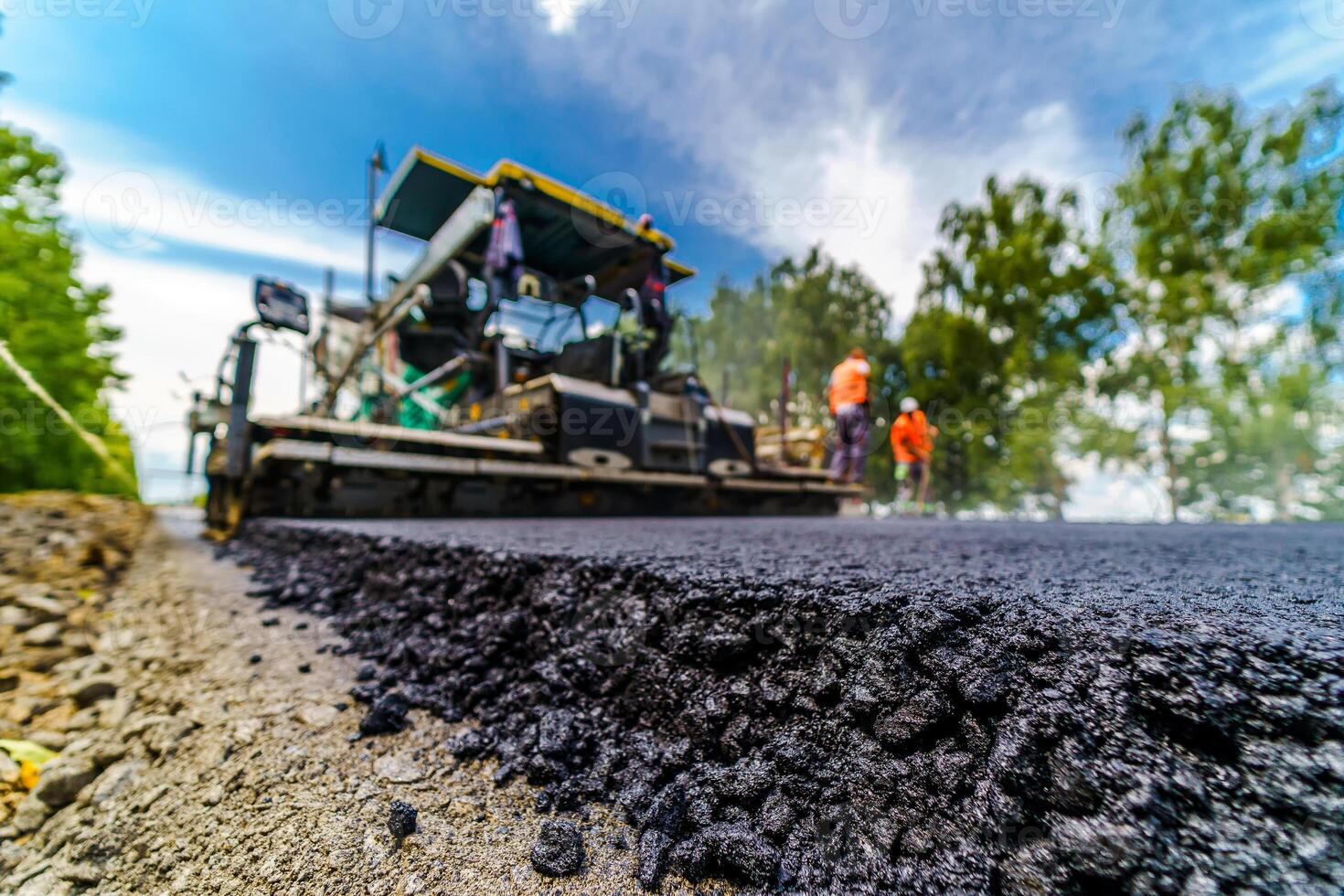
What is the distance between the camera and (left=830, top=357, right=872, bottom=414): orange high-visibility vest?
23.9 feet

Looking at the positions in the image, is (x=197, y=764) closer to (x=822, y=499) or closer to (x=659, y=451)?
(x=659, y=451)

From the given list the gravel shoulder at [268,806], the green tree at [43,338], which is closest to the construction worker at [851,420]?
the gravel shoulder at [268,806]

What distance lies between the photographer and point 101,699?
1.53m

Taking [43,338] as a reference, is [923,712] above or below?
below

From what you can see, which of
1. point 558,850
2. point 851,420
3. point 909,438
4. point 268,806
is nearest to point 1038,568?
point 558,850

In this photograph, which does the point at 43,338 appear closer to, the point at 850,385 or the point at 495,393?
the point at 495,393

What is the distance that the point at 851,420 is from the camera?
24.0 ft

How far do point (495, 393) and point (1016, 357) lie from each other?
40.5ft

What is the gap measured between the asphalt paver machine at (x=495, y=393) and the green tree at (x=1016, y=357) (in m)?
9.09

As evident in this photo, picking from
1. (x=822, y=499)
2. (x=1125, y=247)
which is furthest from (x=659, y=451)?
(x=1125, y=247)

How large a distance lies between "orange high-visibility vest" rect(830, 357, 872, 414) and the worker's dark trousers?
0.10 meters

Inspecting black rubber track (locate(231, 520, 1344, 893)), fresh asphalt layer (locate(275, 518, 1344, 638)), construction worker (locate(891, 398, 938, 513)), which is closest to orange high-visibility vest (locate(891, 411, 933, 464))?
construction worker (locate(891, 398, 938, 513))

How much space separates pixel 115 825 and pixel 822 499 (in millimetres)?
6941

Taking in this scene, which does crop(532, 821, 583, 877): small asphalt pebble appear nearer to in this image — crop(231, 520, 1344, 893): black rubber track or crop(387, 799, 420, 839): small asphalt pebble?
crop(231, 520, 1344, 893): black rubber track
